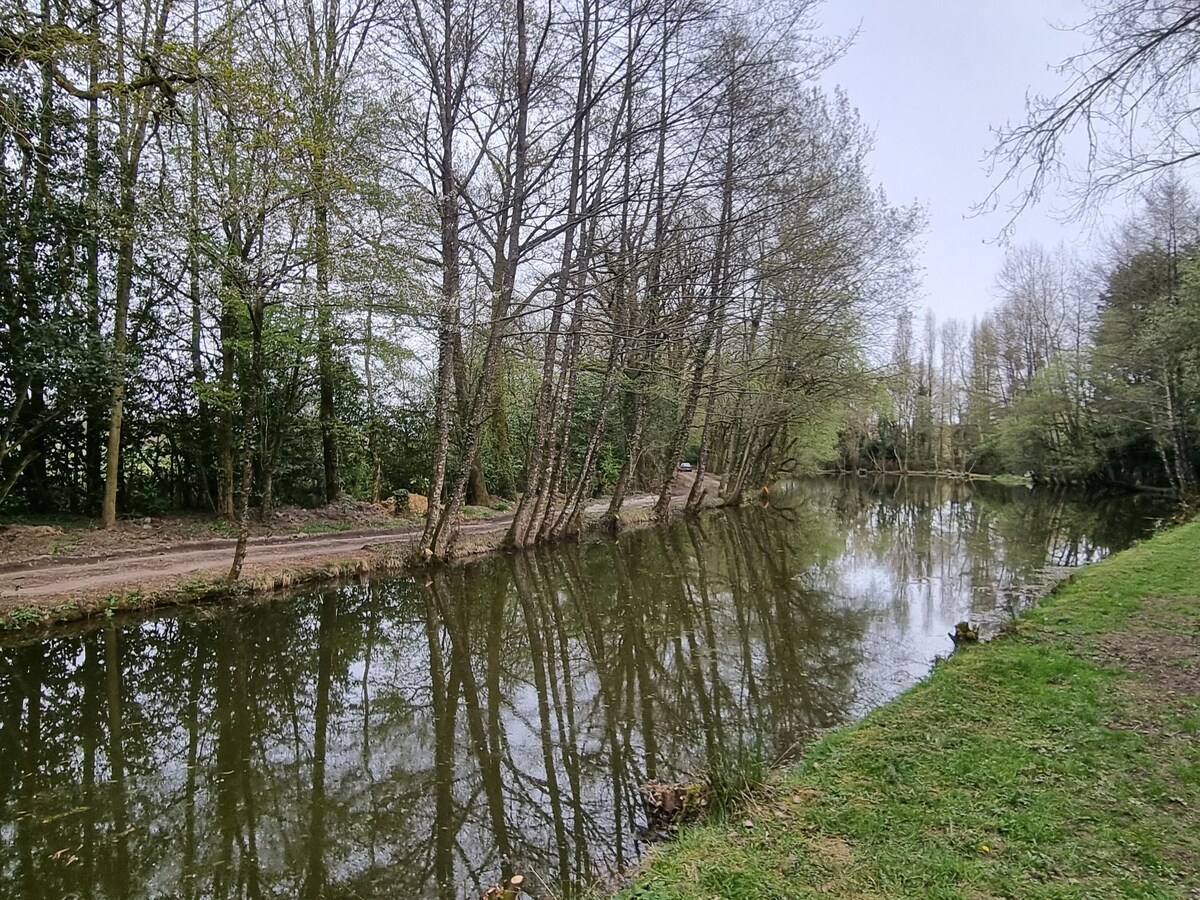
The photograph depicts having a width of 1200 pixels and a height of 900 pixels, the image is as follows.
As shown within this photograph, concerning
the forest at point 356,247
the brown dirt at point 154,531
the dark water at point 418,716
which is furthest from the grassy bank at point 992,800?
the brown dirt at point 154,531

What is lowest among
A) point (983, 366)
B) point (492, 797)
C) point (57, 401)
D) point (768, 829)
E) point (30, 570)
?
point (492, 797)

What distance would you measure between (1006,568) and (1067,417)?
27.2 meters

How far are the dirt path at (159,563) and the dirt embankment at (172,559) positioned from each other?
0.01 metres

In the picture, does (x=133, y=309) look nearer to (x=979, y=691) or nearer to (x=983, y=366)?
(x=979, y=691)

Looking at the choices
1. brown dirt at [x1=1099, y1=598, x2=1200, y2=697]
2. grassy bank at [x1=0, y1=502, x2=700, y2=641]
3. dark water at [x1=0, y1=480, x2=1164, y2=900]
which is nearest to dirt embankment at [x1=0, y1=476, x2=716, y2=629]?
grassy bank at [x1=0, y1=502, x2=700, y2=641]

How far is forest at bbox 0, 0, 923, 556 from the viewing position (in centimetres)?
843

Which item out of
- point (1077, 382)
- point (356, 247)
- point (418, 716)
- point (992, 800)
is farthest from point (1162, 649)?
point (1077, 382)

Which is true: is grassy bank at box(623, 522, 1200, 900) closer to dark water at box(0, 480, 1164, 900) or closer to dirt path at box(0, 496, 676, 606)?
dark water at box(0, 480, 1164, 900)

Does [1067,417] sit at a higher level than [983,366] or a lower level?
lower

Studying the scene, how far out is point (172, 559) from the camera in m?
9.84

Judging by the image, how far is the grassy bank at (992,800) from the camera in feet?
9.00

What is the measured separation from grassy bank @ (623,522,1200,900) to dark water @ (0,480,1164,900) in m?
0.84

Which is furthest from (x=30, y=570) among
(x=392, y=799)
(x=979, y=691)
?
(x=979, y=691)

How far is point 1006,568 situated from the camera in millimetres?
12227
